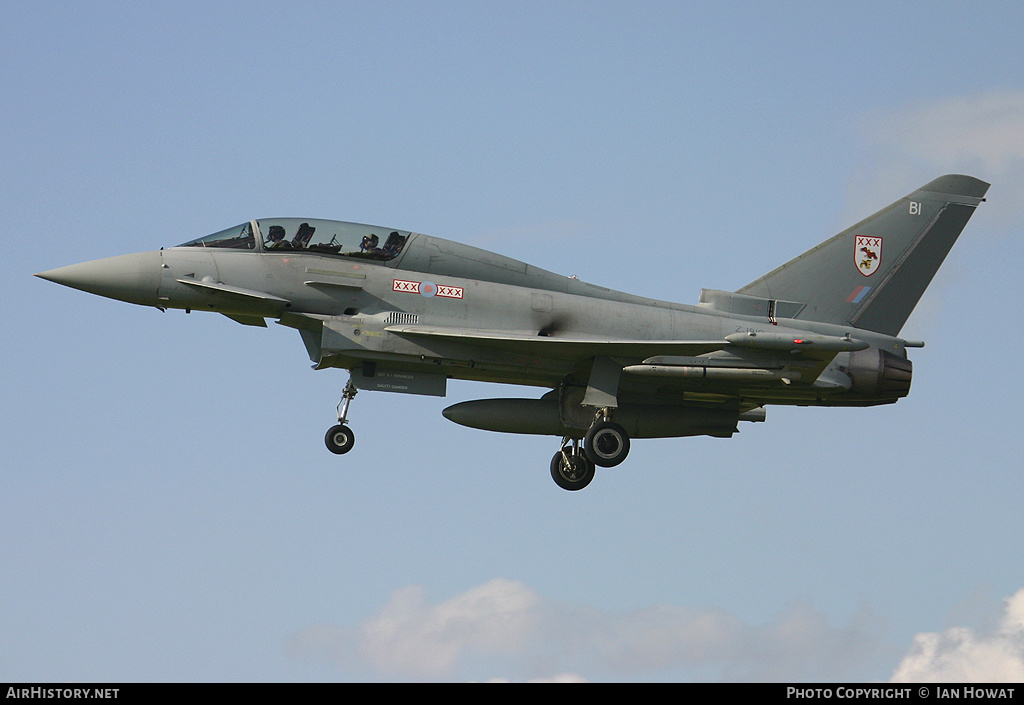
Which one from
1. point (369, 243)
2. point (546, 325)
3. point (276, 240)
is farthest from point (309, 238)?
point (546, 325)

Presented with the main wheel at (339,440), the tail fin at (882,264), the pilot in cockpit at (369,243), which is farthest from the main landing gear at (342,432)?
the tail fin at (882,264)

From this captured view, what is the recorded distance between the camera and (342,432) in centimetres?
1969

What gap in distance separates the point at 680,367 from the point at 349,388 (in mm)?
5452

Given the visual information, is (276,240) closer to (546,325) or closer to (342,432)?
(342,432)

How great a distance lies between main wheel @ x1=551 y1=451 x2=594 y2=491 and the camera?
21.9m

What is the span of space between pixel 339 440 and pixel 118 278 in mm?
4242

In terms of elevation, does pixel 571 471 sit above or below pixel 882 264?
below

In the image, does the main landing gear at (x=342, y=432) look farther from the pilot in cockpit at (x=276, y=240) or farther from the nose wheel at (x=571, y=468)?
the nose wheel at (x=571, y=468)

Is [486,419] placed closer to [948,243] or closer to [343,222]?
[343,222]

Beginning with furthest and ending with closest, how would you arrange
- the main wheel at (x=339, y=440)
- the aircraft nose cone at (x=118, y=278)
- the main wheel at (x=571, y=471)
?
1. the main wheel at (x=571, y=471)
2. the main wheel at (x=339, y=440)
3. the aircraft nose cone at (x=118, y=278)

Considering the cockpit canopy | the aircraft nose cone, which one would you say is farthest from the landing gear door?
the aircraft nose cone

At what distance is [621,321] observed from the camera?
20297 millimetres

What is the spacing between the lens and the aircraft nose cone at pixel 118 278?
1912cm

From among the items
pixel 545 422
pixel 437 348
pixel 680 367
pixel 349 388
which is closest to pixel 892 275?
pixel 680 367
